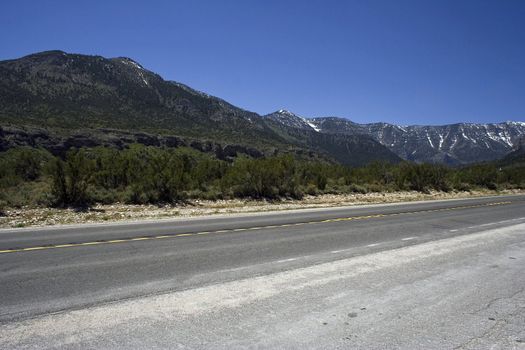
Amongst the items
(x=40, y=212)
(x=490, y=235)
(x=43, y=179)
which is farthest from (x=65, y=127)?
(x=490, y=235)

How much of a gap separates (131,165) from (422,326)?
24.2 metres

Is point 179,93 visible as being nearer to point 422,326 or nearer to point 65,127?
point 65,127

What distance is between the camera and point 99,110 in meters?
105

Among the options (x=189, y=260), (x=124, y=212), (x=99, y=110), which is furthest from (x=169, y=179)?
(x=99, y=110)

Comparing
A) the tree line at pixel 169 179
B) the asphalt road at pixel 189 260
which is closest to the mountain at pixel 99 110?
the tree line at pixel 169 179

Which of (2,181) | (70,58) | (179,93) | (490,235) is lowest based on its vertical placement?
(490,235)

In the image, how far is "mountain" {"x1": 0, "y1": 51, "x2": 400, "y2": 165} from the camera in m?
73.1

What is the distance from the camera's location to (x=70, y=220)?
53.7 feet

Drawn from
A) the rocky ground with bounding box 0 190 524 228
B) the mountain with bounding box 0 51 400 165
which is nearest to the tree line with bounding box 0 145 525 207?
the rocky ground with bounding box 0 190 524 228

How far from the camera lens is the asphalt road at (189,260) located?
5.32 m

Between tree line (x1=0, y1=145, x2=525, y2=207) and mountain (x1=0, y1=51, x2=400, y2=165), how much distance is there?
44.6 meters

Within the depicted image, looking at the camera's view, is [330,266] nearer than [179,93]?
Yes

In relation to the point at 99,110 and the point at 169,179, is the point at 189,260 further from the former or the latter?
the point at 99,110

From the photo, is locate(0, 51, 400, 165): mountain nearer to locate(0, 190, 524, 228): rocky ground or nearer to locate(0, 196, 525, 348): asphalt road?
locate(0, 190, 524, 228): rocky ground
